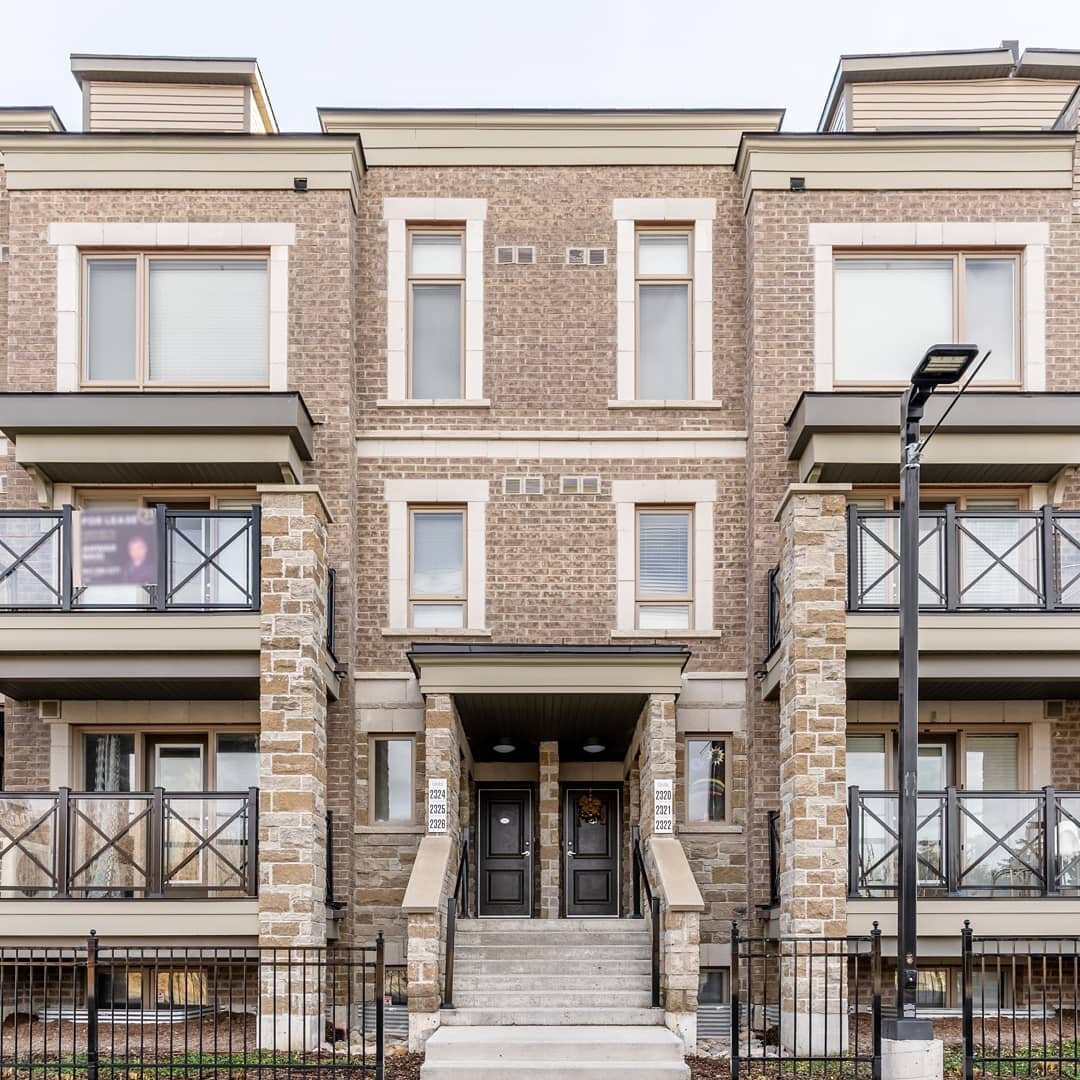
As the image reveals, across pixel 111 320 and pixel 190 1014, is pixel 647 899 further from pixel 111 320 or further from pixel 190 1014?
pixel 111 320

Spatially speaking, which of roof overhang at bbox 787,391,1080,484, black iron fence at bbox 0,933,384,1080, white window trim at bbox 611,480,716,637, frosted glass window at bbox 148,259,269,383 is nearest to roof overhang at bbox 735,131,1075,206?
roof overhang at bbox 787,391,1080,484

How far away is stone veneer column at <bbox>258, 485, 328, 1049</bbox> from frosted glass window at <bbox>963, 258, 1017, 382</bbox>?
8.38 metres

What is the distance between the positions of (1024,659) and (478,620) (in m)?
6.47

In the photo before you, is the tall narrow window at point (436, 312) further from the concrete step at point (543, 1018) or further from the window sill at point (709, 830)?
the concrete step at point (543, 1018)

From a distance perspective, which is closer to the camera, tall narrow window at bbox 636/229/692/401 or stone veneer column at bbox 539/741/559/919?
stone veneer column at bbox 539/741/559/919

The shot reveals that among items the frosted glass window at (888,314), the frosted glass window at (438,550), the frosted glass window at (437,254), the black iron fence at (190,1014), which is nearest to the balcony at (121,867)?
the black iron fence at (190,1014)

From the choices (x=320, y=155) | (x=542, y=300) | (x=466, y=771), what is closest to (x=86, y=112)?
(x=320, y=155)

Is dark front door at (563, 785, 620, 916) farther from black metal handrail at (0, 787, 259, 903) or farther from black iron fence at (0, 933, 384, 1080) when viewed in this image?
black metal handrail at (0, 787, 259, 903)

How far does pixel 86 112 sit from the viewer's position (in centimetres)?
2170

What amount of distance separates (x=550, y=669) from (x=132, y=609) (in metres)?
4.57

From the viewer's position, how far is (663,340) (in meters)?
20.3

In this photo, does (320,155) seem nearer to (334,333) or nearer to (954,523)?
(334,333)

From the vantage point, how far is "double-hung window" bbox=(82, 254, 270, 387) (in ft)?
63.9

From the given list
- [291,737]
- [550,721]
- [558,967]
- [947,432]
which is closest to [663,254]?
[947,432]
